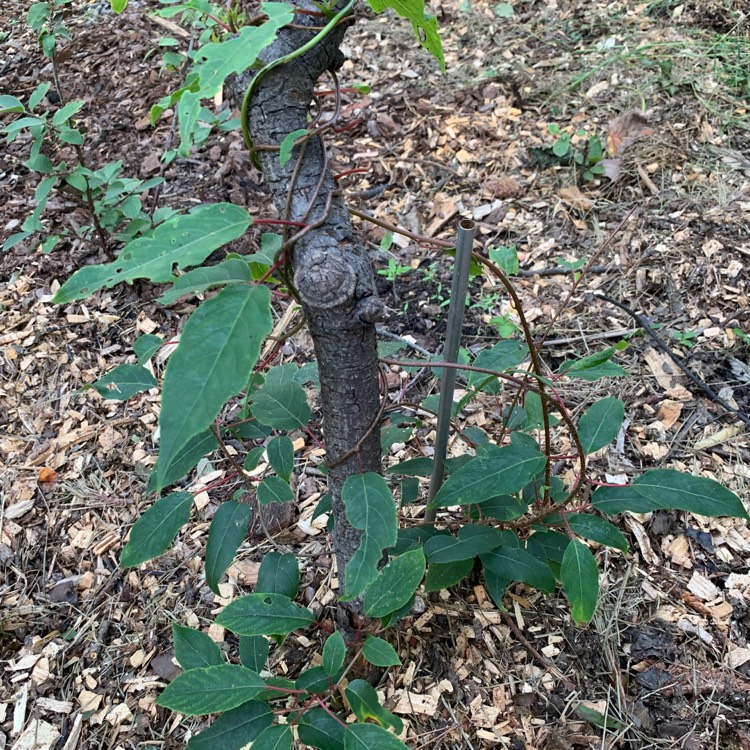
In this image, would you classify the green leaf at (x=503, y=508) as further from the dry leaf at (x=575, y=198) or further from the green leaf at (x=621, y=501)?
the dry leaf at (x=575, y=198)

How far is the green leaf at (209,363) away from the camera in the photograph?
1.81ft

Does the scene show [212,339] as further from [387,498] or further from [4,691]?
[4,691]

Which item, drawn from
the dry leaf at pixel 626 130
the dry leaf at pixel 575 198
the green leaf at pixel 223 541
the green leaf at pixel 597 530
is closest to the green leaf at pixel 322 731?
the green leaf at pixel 223 541

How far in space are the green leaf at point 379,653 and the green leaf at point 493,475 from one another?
237mm

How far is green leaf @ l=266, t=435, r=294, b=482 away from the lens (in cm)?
108

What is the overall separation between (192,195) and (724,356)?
2.09 metres

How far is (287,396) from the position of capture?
1113 millimetres

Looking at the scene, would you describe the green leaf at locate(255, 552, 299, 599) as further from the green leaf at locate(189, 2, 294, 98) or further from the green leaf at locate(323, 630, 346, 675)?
the green leaf at locate(189, 2, 294, 98)

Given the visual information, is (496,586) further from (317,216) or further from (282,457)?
(317,216)

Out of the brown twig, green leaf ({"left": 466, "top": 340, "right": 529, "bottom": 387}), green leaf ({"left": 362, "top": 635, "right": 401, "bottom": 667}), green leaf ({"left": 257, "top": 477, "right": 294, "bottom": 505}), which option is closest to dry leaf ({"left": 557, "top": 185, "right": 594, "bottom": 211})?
the brown twig

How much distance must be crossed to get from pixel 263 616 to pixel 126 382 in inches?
18.3

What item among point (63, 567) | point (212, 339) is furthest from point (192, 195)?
point (212, 339)

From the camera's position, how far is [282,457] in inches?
42.8

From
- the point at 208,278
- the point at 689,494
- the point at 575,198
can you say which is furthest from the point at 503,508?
the point at 575,198
